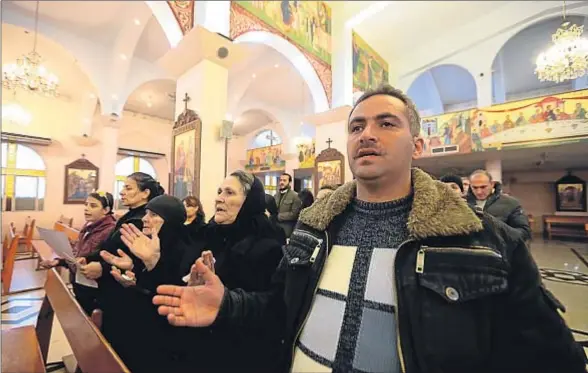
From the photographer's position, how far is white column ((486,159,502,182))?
2.59 m

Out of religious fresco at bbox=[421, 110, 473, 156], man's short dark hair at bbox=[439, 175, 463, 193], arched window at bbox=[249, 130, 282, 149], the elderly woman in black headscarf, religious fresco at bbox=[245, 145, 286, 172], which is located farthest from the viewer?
arched window at bbox=[249, 130, 282, 149]

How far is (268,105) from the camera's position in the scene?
1017cm

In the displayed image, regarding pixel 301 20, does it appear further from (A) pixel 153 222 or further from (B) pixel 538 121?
(A) pixel 153 222

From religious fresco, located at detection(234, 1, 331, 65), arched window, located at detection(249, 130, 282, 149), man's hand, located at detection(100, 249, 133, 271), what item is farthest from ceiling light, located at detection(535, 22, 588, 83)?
arched window, located at detection(249, 130, 282, 149)

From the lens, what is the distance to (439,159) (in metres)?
3.94

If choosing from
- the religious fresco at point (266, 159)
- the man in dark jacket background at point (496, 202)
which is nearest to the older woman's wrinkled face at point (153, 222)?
the man in dark jacket background at point (496, 202)

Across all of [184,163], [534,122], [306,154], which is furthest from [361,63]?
[534,122]

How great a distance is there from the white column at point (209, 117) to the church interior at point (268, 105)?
0.02 m

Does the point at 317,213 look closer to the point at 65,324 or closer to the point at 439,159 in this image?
the point at 65,324

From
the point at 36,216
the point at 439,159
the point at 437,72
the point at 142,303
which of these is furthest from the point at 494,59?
the point at 36,216

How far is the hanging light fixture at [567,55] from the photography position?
1336 mm

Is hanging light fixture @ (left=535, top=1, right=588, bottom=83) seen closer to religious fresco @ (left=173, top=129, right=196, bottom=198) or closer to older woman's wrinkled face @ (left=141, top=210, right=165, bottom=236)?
older woman's wrinkled face @ (left=141, top=210, right=165, bottom=236)

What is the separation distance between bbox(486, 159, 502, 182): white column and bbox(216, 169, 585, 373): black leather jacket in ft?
7.00

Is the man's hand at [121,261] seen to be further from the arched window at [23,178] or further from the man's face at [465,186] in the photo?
the arched window at [23,178]
